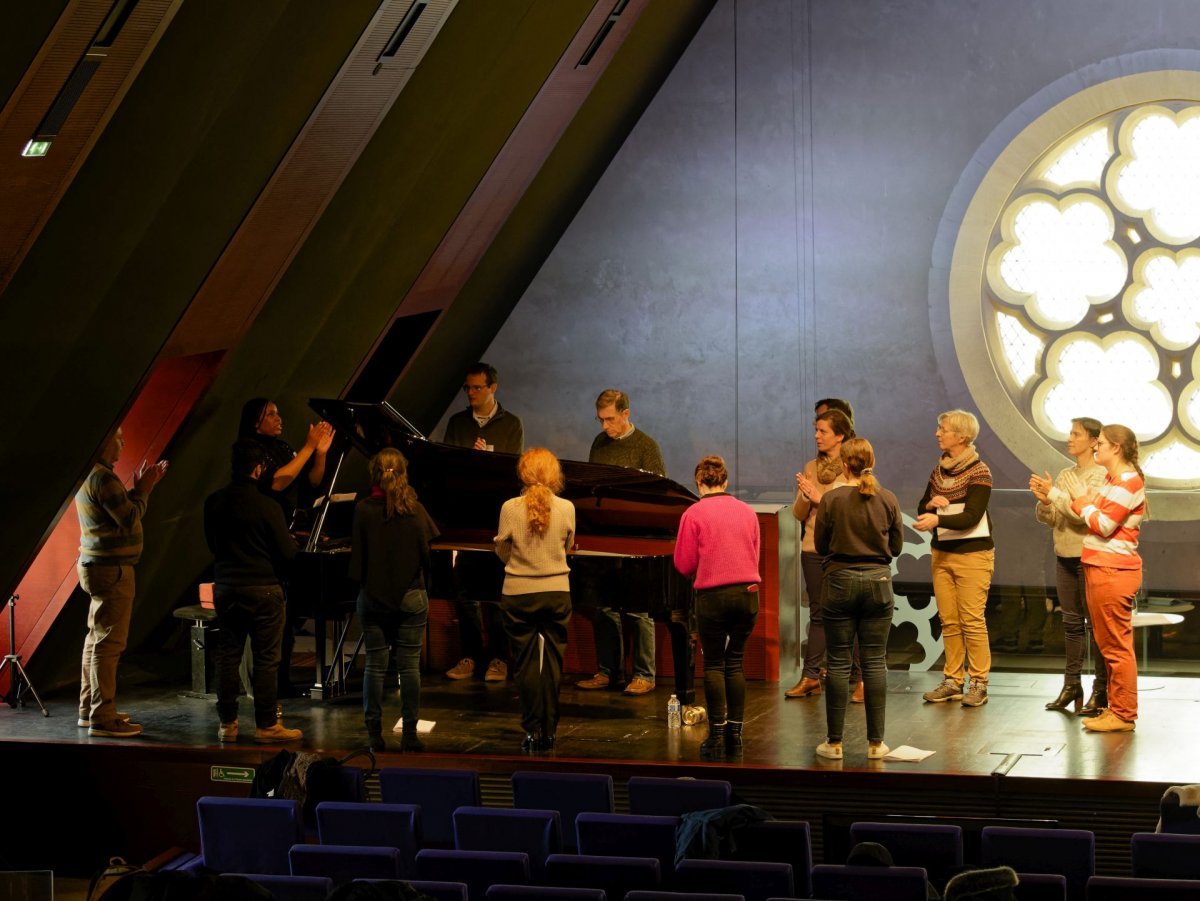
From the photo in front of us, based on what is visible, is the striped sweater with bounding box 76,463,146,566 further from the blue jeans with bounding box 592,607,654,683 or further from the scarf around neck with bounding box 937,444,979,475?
the scarf around neck with bounding box 937,444,979,475

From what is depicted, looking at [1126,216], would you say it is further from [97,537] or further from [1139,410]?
[97,537]

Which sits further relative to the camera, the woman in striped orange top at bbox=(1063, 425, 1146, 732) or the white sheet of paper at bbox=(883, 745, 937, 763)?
the woman in striped orange top at bbox=(1063, 425, 1146, 732)

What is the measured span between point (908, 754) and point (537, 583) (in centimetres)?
174

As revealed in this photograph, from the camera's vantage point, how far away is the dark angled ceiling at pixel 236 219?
5875 mm

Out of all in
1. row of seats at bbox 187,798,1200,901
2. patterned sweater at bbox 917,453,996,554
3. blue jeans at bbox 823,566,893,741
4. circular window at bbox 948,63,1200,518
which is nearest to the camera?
row of seats at bbox 187,798,1200,901

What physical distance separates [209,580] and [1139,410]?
614 cm

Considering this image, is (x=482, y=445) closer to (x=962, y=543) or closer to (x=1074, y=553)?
(x=962, y=543)

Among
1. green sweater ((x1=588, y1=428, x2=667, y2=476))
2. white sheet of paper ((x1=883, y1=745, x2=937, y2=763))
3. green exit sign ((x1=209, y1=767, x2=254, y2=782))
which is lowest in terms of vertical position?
green exit sign ((x1=209, y1=767, x2=254, y2=782))

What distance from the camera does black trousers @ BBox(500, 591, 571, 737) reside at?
695 centimetres

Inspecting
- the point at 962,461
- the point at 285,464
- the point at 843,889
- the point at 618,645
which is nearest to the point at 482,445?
the point at 285,464

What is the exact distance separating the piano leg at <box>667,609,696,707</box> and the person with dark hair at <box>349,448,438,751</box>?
119 centimetres

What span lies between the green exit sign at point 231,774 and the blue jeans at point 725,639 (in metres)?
2.05

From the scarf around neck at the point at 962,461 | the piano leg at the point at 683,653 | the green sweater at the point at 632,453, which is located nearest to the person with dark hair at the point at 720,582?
the piano leg at the point at 683,653

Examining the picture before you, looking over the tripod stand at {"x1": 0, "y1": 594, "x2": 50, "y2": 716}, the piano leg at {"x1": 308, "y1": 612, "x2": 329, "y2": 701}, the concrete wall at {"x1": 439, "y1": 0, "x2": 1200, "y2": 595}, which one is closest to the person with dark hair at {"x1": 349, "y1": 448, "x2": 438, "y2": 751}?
the piano leg at {"x1": 308, "y1": 612, "x2": 329, "y2": 701}
